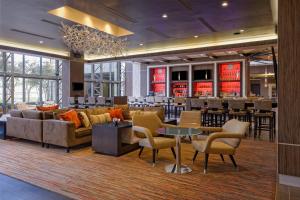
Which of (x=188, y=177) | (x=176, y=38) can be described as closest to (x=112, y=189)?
(x=188, y=177)

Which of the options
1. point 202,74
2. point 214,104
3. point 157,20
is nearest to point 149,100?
point 202,74

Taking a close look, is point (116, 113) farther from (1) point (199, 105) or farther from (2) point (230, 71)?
(2) point (230, 71)

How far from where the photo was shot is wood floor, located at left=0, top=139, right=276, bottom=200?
120 inches

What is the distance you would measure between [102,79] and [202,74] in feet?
23.8

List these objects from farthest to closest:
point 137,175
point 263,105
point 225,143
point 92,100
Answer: point 92,100
point 263,105
point 225,143
point 137,175

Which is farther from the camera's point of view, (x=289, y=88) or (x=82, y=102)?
(x=82, y=102)

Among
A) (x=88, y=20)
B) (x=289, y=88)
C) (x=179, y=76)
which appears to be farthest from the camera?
(x=179, y=76)

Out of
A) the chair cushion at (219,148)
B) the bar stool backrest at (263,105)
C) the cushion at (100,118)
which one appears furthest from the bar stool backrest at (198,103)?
the chair cushion at (219,148)

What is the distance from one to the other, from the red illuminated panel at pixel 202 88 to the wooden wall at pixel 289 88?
953 centimetres

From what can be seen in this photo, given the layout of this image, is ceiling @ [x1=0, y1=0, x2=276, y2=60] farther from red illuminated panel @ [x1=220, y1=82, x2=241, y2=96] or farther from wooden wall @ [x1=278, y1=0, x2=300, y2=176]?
red illuminated panel @ [x1=220, y1=82, x2=241, y2=96]

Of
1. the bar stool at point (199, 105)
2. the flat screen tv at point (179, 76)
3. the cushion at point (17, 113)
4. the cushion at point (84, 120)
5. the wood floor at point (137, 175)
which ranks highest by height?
the flat screen tv at point (179, 76)

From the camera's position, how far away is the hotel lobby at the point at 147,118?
3.30 m

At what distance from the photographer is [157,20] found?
21.9 feet

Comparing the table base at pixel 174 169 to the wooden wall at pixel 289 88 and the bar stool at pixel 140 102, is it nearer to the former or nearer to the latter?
the wooden wall at pixel 289 88
